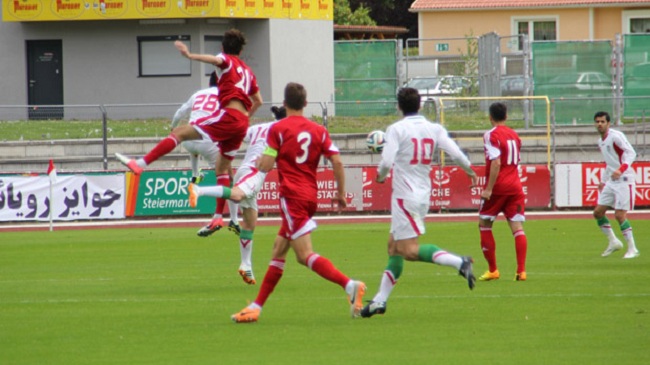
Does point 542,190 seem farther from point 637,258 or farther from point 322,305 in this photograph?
point 322,305

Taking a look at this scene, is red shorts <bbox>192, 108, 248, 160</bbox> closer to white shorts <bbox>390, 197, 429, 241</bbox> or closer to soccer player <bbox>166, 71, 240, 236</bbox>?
soccer player <bbox>166, 71, 240, 236</bbox>

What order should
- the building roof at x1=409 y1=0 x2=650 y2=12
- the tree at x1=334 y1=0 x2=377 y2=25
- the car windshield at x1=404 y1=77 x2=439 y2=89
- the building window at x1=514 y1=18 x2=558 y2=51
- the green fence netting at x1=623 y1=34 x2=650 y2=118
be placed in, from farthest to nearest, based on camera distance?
the tree at x1=334 y1=0 x2=377 y2=25 < the building window at x1=514 y1=18 x2=558 y2=51 < the building roof at x1=409 y1=0 x2=650 y2=12 < the car windshield at x1=404 y1=77 x2=439 y2=89 < the green fence netting at x1=623 y1=34 x2=650 y2=118

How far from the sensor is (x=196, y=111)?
1377cm

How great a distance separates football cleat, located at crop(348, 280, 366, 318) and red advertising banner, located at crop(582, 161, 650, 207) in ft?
59.0

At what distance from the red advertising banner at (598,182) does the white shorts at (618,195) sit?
10412 mm

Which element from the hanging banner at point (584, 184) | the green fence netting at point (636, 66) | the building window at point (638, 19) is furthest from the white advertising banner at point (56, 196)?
the building window at point (638, 19)

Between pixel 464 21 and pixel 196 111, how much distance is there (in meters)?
43.1

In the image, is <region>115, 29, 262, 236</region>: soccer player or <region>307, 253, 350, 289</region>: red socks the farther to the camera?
<region>115, 29, 262, 236</region>: soccer player

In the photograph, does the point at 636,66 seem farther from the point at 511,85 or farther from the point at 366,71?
the point at 366,71

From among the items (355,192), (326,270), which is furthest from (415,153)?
(355,192)

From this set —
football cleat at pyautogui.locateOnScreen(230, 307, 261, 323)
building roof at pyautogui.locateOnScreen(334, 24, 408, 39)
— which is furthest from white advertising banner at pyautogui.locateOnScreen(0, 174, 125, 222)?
building roof at pyautogui.locateOnScreen(334, 24, 408, 39)

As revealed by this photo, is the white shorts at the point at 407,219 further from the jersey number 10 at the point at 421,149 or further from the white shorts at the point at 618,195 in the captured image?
the white shorts at the point at 618,195

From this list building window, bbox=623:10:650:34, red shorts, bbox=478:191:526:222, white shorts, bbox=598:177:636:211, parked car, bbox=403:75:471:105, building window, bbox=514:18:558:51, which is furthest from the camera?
building window, bbox=514:18:558:51

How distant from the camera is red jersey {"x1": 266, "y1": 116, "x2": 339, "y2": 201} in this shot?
34.6 feet
